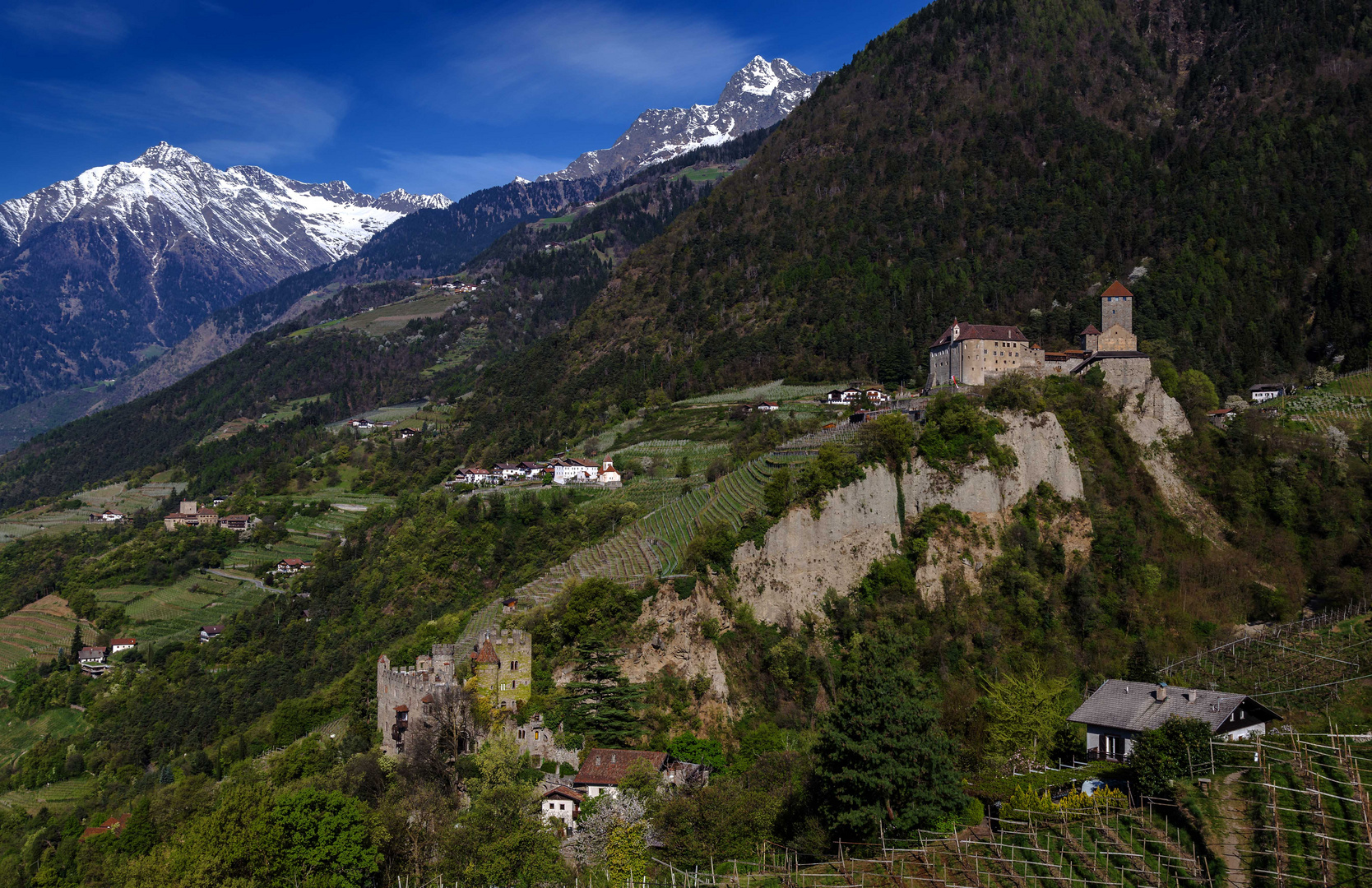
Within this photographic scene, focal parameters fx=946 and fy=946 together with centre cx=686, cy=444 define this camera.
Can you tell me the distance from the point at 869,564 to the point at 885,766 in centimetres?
2126

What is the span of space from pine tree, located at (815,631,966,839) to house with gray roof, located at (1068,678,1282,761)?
9.21 m

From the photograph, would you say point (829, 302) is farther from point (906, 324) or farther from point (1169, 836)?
point (1169, 836)

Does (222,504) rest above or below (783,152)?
below

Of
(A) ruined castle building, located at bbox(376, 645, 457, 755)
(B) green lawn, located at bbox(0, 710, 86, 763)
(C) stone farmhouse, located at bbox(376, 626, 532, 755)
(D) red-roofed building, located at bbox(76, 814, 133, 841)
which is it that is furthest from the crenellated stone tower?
(B) green lawn, located at bbox(0, 710, 86, 763)

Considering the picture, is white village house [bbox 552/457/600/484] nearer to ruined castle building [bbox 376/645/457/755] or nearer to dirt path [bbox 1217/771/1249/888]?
ruined castle building [bbox 376/645/457/755]

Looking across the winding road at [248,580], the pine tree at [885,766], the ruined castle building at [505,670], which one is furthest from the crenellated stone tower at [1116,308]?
the winding road at [248,580]

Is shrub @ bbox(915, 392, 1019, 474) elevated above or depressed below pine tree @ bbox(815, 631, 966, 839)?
above

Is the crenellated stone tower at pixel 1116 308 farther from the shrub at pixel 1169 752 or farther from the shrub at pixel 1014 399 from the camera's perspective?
the shrub at pixel 1169 752

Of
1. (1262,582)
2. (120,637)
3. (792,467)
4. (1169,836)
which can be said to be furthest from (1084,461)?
(120,637)

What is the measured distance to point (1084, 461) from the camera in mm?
59125

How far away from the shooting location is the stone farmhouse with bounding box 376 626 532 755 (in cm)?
3909

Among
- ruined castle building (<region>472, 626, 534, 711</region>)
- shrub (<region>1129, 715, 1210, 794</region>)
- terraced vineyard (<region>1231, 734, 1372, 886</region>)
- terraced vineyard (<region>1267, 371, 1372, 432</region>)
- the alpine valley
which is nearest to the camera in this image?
terraced vineyard (<region>1231, 734, 1372, 886</region>)

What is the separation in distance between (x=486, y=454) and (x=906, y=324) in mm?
58372

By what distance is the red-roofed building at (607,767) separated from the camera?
1404 inches
